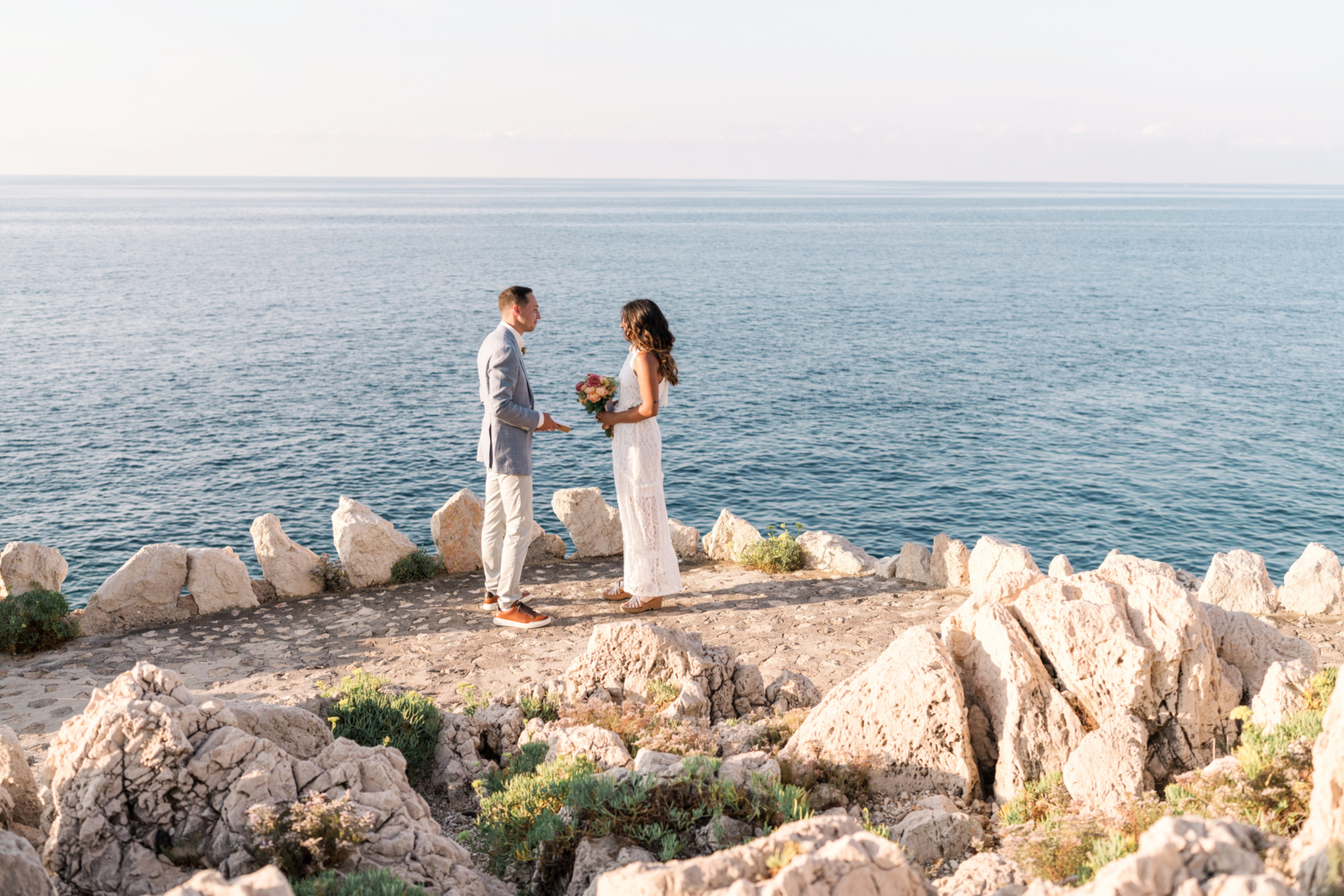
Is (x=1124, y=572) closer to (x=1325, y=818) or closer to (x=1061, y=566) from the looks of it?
(x=1325, y=818)

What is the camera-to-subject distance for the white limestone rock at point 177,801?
17.1 feet

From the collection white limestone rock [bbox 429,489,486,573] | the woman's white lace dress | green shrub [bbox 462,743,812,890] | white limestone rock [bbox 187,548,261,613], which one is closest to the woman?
the woman's white lace dress

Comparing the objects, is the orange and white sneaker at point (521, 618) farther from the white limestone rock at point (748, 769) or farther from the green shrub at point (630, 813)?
the white limestone rock at point (748, 769)

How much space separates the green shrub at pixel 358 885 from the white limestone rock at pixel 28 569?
9.28m

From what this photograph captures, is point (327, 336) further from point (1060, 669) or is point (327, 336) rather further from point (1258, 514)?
point (1060, 669)

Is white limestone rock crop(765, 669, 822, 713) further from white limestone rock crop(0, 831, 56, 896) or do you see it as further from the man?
white limestone rock crop(0, 831, 56, 896)

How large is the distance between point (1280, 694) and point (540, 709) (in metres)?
5.70

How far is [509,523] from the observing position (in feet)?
36.6

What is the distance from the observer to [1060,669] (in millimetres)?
6766

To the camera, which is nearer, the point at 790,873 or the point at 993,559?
the point at 790,873

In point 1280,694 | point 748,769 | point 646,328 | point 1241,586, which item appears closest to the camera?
point 748,769

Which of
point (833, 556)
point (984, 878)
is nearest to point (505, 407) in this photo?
point (833, 556)

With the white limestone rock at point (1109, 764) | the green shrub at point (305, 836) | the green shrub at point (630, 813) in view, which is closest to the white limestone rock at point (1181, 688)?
the white limestone rock at point (1109, 764)

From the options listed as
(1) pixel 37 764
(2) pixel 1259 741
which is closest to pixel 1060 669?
(2) pixel 1259 741
